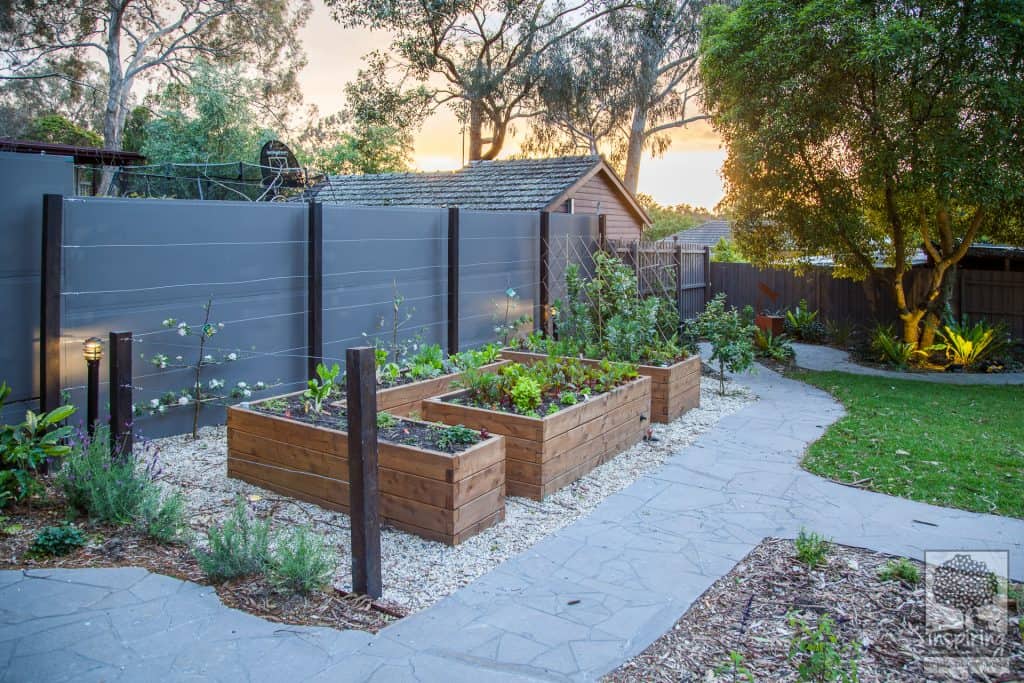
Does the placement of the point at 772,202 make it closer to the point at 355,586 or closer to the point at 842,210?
the point at 842,210

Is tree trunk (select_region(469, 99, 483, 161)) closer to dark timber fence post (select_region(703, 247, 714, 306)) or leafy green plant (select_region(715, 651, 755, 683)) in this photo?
dark timber fence post (select_region(703, 247, 714, 306))

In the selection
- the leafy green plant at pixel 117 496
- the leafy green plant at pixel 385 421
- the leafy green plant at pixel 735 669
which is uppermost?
the leafy green plant at pixel 385 421

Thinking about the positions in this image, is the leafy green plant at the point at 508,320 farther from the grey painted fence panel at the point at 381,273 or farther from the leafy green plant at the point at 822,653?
the leafy green plant at the point at 822,653

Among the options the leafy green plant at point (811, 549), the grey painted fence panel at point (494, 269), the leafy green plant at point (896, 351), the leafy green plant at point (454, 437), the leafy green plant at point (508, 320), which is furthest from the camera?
the leafy green plant at point (896, 351)

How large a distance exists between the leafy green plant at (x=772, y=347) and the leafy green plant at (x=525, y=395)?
7.63 m

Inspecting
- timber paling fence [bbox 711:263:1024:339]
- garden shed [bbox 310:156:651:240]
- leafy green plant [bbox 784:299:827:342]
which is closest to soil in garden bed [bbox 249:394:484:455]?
garden shed [bbox 310:156:651:240]

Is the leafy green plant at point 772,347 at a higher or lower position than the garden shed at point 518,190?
lower

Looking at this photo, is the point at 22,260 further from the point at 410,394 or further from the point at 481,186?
the point at 481,186

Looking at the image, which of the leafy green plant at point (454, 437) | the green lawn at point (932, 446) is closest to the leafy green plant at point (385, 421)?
the leafy green plant at point (454, 437)

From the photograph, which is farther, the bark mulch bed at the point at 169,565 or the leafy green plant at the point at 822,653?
the bark mulch bed at the point at 169,565

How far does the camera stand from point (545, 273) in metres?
10.7

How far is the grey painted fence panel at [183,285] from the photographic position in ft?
18.0

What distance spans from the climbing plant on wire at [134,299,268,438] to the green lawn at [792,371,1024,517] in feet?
15.9

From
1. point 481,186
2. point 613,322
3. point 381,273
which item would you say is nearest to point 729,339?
point 613,322
